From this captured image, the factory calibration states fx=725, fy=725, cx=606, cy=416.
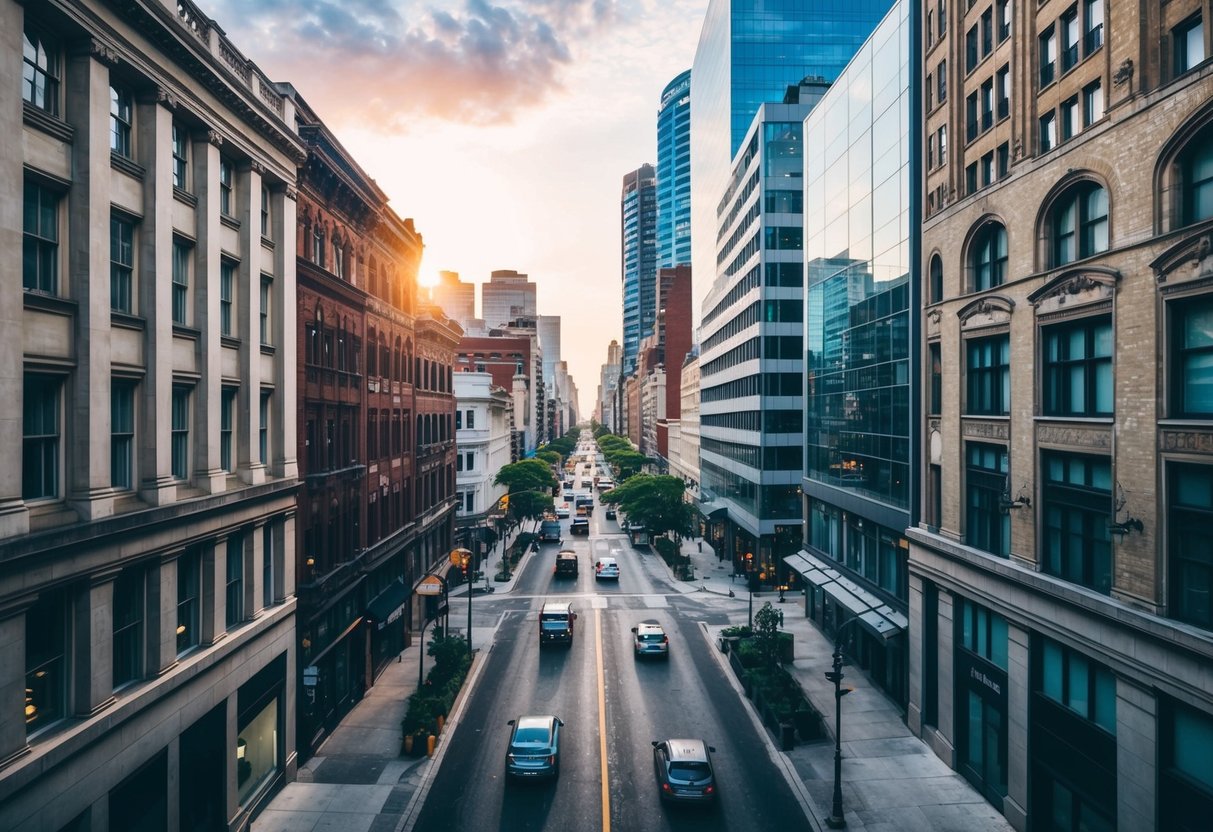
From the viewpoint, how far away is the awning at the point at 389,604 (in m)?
31.4

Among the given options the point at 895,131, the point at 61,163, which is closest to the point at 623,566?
the point at 895,131

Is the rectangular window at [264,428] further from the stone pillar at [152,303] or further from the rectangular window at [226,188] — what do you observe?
the stone pillar at [152,303]

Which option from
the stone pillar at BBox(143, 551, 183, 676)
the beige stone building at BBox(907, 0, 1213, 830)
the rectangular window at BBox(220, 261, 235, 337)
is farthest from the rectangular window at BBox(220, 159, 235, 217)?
the beige stone building at BBox(907, 0, 1213, 830)

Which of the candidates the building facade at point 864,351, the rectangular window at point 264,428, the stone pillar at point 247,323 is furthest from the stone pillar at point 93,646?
the building facade at point 864,351

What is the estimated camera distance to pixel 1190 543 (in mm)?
15000

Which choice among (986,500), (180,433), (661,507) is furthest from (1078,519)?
(661,507)

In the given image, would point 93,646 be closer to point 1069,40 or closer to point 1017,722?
point 1017,722

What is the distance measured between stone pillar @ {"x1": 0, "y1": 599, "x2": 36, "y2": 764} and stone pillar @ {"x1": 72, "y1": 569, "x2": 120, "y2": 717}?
61.3 inches

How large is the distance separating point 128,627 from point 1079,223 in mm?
25117

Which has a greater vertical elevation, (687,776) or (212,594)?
(212,594)

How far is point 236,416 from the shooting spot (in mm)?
21469

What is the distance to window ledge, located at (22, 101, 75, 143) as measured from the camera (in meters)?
13.3

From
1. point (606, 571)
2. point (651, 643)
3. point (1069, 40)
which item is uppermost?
point (1069, 40)

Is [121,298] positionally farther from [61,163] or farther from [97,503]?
[97,503]
